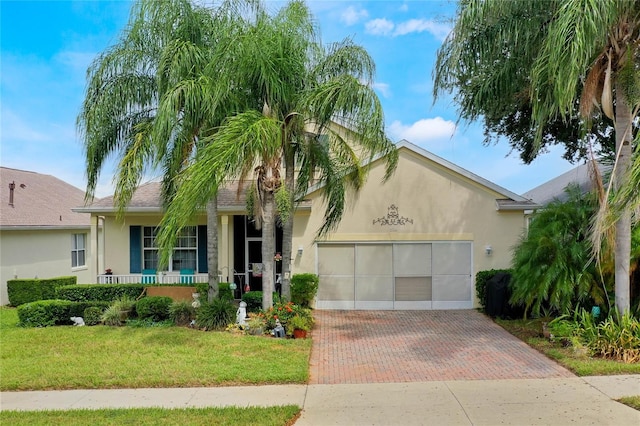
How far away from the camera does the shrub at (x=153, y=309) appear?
11391mm

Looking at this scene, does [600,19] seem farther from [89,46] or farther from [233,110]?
[89,46]

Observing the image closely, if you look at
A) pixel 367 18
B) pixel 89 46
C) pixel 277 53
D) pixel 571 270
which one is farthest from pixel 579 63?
pixel 89 46

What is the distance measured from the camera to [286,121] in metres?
10.4

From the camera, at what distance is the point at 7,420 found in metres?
5.68

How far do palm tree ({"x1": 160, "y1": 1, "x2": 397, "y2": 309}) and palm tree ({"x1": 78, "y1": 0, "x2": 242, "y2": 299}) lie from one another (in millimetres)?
959

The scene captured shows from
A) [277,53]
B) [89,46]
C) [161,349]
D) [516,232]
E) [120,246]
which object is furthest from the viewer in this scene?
[120,246]

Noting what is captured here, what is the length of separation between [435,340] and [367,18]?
8.35 metres

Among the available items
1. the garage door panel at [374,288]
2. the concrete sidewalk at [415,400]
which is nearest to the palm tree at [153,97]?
the concrete sidewalk at [415,400]

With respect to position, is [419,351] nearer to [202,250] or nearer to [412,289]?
[412,289]

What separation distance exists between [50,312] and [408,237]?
10.9 meters

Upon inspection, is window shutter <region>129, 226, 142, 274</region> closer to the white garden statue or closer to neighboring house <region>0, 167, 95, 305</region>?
neighboring house <region>0, 167, 95, 305</region>

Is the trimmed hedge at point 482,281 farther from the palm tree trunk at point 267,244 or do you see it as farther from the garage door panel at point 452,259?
the palm tree trunk at point 267,244

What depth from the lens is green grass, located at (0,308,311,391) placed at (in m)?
7.08

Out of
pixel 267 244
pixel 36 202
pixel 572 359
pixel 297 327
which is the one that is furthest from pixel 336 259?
pixel 36 202
